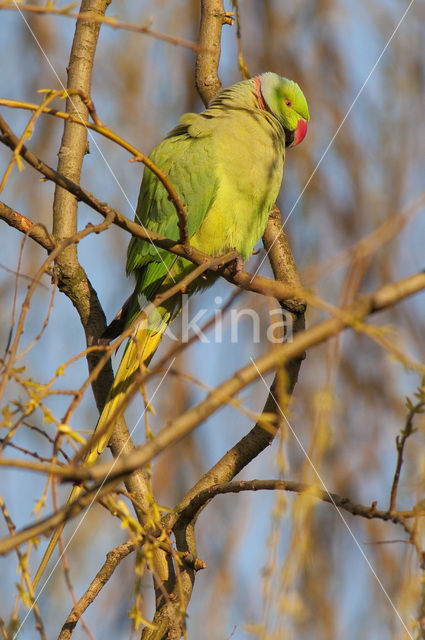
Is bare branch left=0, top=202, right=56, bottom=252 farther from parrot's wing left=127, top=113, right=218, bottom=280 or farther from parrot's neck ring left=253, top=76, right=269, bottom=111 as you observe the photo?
parrot's neck ring left=253, top=76, right=269, bottom=111

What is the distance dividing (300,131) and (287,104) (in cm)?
13

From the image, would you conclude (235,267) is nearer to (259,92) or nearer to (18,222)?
(18,222)

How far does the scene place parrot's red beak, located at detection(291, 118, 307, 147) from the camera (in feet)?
10.0

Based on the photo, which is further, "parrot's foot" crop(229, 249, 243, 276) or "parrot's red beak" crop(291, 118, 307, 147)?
"parrot's red beak" crop(291, 118, 307, 147)

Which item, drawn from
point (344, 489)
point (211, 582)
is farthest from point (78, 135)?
point (211, 582)

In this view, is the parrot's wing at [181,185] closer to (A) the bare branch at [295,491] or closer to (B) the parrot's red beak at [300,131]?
(B) the parrot's red beak at [300,131]

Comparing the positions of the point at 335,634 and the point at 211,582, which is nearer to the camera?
the point at 335,634

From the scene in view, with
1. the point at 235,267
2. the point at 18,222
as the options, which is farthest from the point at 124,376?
the point at 18,222

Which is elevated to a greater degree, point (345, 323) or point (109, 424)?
point (345, 323)

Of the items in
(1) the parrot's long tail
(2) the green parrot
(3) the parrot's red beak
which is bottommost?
(1) the parrot's long tail

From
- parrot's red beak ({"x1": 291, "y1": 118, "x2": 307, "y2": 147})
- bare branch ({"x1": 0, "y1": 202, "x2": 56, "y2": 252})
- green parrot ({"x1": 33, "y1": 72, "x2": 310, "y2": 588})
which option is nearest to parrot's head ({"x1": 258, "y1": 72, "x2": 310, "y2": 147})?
parrot's red beak ({"x1": 291, "y1": 118, "x2": 307, "y2": 147})

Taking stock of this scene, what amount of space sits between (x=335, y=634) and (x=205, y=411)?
1.71 meters

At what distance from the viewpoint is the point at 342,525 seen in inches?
102

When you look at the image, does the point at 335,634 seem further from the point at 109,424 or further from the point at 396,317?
the point at 109,424
